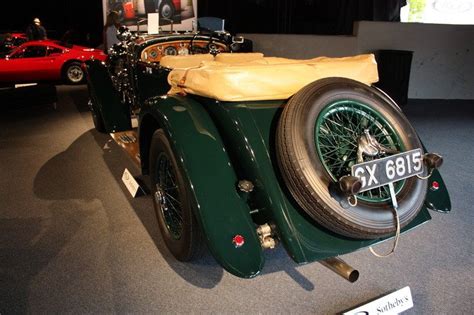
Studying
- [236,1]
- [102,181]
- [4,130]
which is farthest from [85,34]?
[102,181]

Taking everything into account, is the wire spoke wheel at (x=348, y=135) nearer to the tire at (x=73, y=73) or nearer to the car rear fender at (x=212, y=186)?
the car rear fender at (x=212, y=186)

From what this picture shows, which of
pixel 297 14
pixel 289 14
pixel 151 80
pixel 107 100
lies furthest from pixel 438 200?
pixel 297 14

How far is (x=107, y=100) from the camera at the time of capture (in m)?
4.36

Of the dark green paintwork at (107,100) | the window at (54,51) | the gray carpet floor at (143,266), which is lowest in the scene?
the gray carpet floor at (143,266)

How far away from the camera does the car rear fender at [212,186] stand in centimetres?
187

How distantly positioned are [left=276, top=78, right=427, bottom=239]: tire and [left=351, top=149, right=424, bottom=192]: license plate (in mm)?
103

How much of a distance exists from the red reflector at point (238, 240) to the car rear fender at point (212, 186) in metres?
0.01

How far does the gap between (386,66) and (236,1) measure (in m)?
6.80

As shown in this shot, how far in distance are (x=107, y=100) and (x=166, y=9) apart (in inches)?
233

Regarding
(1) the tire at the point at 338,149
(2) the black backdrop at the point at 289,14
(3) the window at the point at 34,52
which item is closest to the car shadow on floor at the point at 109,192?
(1) the tire at the point at 338,149

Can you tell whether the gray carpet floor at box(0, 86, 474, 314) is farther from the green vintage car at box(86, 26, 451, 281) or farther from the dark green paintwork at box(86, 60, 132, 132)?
the dark green paintwork at box(86, 60, 132, 132)

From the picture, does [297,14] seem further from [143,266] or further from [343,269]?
[343,269]

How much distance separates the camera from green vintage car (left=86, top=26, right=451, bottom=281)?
1825 millimetres

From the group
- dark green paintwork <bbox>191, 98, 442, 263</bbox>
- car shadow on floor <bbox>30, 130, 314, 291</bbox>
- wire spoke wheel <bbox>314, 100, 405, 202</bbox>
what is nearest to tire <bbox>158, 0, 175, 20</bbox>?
car shadow on floor <bbox>30, 130, 314, 291</bbox>
